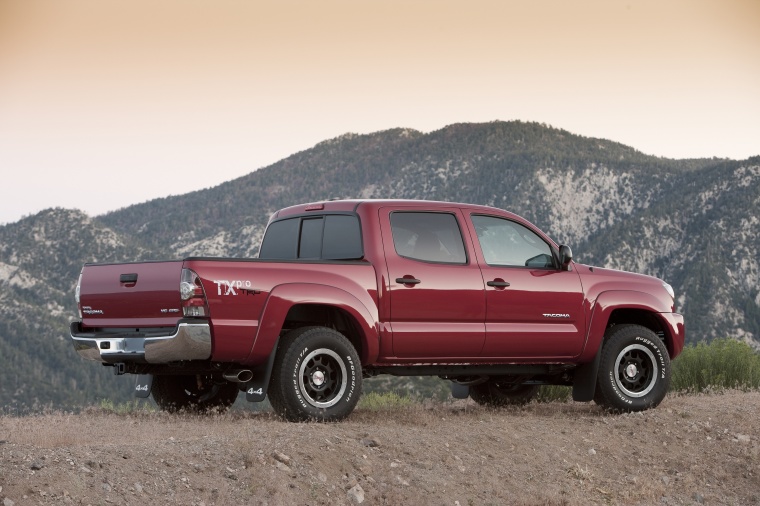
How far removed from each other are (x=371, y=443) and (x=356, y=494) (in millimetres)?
921

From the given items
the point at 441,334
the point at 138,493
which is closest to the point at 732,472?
the point at 441,334

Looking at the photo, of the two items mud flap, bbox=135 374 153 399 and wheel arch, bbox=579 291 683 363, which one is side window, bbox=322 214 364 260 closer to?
mud flap, bbox=135 374 153 399

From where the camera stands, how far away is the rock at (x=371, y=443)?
8609 mm

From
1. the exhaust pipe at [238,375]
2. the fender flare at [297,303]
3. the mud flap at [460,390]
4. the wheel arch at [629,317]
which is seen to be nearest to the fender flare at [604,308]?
the wheel arch at [629,317]

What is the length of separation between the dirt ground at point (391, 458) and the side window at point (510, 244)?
5.23ft

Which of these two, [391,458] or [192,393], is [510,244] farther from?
[192,393]

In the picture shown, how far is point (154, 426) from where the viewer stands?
31.4ft

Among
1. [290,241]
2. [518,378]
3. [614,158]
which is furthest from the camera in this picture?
[614,158]

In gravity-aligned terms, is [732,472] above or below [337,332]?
below

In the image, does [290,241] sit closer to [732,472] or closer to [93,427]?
[93,427]

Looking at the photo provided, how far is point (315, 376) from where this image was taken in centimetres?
944

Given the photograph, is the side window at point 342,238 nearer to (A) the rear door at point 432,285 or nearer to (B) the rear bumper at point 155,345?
(A) the rear door at point 432,285

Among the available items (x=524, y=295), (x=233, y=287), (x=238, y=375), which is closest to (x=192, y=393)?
(x=238, y=375)

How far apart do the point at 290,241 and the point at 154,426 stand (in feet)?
7.79
